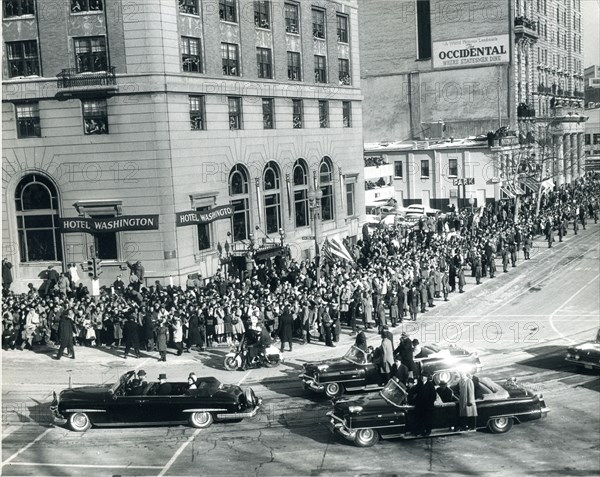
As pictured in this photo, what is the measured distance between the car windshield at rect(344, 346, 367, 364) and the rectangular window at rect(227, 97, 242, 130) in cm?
2169

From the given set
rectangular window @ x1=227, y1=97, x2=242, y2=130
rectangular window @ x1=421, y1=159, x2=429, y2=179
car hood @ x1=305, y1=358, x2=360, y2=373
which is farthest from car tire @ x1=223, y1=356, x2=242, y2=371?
rectangular window @ x1=421, y1=159, x2=429, y2=179

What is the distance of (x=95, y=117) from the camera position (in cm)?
3634

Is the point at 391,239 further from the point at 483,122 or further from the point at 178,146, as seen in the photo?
the point at 483,122

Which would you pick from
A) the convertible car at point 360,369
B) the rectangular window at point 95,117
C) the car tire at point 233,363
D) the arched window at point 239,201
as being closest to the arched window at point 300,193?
the arched window at point 239,201

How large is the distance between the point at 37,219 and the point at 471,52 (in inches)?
1877

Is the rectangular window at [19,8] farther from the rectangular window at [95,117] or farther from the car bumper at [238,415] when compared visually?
the car bumper at [238,415]

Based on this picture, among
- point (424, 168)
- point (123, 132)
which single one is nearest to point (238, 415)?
point (123, 132)

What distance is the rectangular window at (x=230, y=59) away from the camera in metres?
40.1

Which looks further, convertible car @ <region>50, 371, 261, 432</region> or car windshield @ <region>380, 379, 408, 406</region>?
convertible car @ <region>50, 371, 261, 432</region>

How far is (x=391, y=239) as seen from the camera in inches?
1772

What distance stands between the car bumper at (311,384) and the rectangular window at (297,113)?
26.5 m

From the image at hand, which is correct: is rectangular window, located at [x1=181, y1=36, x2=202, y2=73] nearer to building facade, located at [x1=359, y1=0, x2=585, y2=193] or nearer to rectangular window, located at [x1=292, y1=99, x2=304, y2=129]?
rectangular window, located at [x1=292, y1=99, x2=304, y2=129]

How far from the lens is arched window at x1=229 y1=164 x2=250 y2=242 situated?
136 ft

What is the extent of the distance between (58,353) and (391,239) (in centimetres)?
2337
